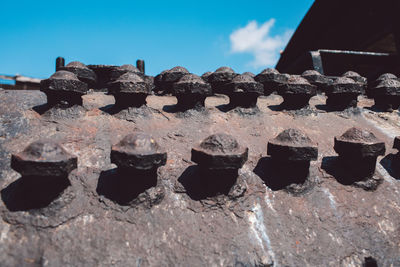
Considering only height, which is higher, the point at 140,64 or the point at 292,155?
the point at 140,64

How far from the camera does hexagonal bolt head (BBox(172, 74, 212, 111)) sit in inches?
96.0

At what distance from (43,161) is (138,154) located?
17.6 inches

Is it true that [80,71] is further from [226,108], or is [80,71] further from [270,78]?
[270,78]

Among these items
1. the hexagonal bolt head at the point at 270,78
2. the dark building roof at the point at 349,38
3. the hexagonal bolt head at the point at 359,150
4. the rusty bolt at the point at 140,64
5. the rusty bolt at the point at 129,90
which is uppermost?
the dark building roof at the point at 349,38

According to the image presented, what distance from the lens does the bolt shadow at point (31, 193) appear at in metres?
1.45

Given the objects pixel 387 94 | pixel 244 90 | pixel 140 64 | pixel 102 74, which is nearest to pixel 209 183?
pixel 244 90

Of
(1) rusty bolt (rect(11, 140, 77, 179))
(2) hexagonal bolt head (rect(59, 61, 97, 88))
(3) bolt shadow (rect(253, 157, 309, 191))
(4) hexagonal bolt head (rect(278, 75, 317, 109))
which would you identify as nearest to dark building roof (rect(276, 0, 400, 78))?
(4) hexagonal bolt head (rect(278, 75, 317, 109))

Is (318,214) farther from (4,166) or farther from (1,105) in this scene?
(1,105)

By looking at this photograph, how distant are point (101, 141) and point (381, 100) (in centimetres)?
293

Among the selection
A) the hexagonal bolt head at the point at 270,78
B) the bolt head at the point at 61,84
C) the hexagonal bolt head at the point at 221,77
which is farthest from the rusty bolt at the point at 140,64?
the bolt head at the point at 61,84

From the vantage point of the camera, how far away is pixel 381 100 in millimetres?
3111

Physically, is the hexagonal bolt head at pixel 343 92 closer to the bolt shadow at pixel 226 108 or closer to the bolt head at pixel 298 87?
the bolt head at pixel 298 87

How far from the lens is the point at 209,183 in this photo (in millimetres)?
1766

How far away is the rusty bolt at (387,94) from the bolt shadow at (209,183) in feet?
7.43
